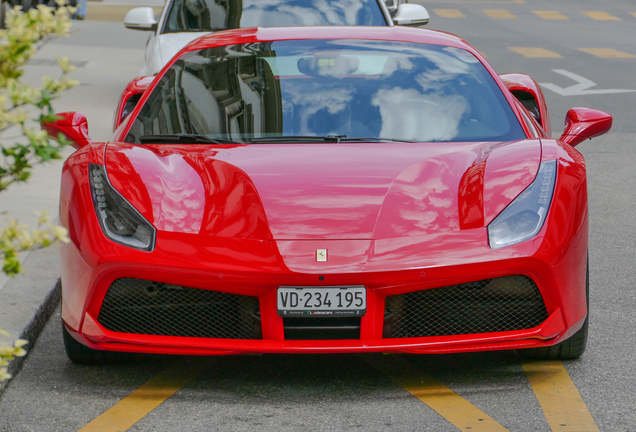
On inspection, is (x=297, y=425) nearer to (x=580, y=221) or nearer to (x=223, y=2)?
(x=580, y=221)

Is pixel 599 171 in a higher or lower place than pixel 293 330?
lower

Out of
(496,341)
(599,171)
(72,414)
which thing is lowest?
(599,171)

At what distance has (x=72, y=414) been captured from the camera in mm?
3230

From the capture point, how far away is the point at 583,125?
441 centimetres

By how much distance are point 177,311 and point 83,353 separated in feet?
1.95

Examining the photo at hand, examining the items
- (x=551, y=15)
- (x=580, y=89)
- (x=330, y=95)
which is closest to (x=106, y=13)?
(x=580, y=89)

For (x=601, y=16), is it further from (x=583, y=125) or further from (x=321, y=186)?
(x=321, y=186)

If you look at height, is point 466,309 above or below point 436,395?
above

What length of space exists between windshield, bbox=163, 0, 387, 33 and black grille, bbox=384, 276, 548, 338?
4.95 m

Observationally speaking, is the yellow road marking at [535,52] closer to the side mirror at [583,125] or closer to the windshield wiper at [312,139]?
the side mirror at [583,125]

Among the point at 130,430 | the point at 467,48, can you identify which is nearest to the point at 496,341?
the point at 130,430

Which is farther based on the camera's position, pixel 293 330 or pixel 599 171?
pixel 599 171

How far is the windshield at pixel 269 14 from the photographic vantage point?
25.7 feet

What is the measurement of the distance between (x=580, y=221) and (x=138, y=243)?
1.65 metres
